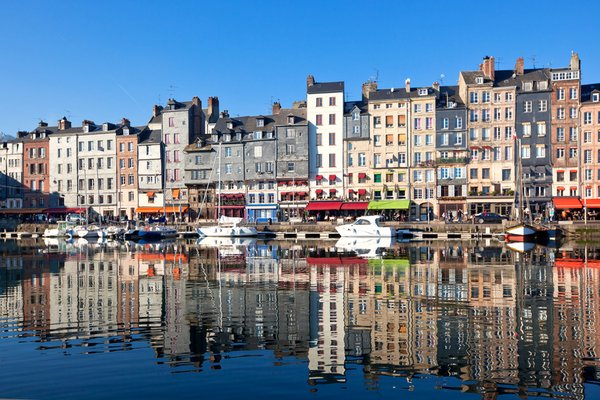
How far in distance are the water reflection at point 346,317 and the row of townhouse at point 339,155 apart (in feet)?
126

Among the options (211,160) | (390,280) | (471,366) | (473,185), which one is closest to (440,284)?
(390,280)

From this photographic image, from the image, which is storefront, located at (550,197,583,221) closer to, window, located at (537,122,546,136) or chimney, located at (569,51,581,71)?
window, located at (537,122,546,136)

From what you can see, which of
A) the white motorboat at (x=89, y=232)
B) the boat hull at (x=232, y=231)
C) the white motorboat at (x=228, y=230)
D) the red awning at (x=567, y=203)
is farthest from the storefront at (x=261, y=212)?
the red awning at (x=567, y=203)

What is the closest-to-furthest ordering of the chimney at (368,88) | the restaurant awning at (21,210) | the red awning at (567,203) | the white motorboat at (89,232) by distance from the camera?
the red awning at (567,203) < the white motorboat at (89,232) < the chimney at (368,88) < the restaurant awning at (21,210)

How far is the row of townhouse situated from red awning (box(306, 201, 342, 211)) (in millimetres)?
185

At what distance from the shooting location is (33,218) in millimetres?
89062

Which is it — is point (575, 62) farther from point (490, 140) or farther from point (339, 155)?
point (339, 155)

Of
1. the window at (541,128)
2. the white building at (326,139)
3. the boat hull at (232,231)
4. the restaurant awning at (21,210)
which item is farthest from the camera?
the restaurant awning at (21,210)

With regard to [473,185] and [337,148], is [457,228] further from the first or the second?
[337,148]

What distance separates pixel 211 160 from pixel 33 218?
3152cm

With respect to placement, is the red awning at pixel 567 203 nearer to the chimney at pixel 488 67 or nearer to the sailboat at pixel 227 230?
the chimney at pixel 488 67

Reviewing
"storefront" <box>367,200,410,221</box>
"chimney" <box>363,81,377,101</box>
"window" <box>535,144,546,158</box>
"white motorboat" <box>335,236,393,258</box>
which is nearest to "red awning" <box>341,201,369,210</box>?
"storefront" <box>367,200,410,221</box>

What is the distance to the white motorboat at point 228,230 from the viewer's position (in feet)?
219

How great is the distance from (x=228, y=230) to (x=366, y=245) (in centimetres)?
2021
